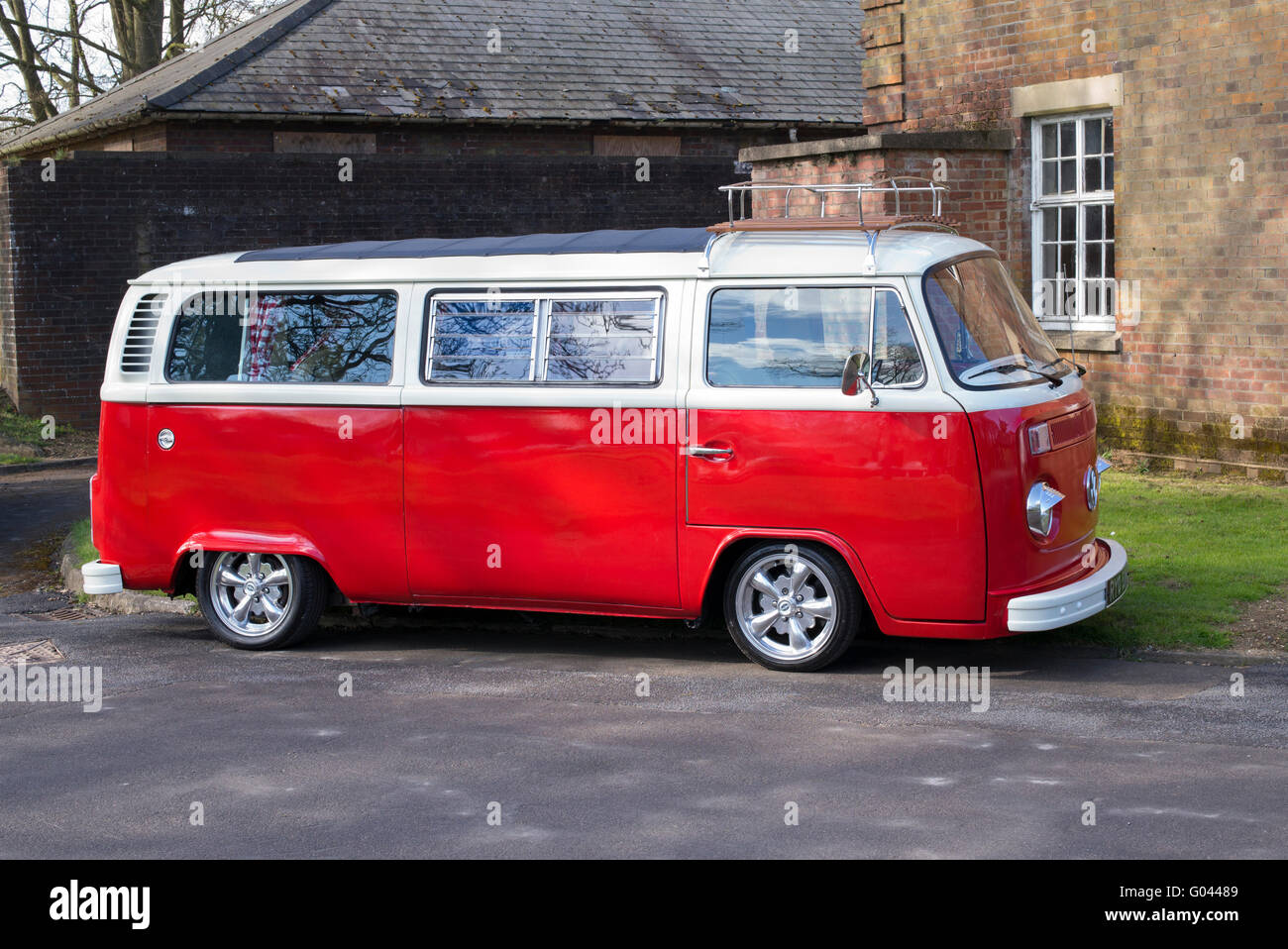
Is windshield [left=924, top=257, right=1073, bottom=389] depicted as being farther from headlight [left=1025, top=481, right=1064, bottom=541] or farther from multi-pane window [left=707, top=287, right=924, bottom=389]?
headlight [left=1025, top=481, right=1064, bottom=541]

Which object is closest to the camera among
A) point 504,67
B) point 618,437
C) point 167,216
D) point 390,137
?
point 618,437

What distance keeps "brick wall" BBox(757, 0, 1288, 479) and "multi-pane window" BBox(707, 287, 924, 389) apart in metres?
6.62

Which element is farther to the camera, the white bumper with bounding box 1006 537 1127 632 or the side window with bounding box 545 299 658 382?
the side window with bounding box 545 299 658 382

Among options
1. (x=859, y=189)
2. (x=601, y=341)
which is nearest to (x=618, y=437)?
(x=601, y=341)

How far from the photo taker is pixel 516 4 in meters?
26.5

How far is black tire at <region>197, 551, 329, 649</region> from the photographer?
847 centimetres

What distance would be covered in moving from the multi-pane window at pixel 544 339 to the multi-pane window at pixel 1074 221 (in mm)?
7357

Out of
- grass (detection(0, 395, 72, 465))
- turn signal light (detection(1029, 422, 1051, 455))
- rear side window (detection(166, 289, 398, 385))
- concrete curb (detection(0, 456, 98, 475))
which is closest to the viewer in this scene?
turn signal light (detection(1029, 422, 1051, 455))

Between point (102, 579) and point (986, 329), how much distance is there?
201 inches

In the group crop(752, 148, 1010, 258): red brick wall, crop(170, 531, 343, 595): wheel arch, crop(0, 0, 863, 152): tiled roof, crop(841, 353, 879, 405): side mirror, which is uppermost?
crop(0, 0, 863, 152): tiled roof

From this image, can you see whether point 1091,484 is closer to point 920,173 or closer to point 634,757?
point 634,757

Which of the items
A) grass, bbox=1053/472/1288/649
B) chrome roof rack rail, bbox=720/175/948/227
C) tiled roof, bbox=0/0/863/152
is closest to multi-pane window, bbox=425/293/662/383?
chrome roof rack rail, bbox=720/175/948/227

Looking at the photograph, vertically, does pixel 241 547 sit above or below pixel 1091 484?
below

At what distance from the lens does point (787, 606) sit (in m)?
7.55
